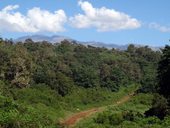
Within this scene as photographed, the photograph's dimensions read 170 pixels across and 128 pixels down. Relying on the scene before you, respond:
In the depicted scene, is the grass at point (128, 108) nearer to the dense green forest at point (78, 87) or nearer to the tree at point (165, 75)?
the dense green forest at point (78, 87)

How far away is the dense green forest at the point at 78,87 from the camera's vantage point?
3778 centimetres

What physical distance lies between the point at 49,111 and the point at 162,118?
1372 cm

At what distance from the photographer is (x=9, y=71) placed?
5691 centimetres

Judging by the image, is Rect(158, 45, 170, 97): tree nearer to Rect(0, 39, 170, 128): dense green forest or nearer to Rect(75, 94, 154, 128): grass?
Rect(0, 39, 170, 128): dense green forest

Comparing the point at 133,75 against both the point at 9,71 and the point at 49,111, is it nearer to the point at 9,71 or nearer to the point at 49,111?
the point at 9,71

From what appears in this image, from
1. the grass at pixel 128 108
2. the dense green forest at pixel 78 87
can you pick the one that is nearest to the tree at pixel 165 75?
the dense green forest at pixel 78 87

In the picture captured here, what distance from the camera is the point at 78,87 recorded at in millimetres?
65312

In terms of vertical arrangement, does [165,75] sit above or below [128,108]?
above

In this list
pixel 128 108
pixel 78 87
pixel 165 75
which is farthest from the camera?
pixel 78 87

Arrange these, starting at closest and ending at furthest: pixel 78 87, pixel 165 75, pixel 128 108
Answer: pixel 165 75 < pixel 128 108 < pixel 78 87

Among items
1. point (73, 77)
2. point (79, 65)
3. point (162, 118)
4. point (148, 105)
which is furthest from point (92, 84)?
point (162, 118)

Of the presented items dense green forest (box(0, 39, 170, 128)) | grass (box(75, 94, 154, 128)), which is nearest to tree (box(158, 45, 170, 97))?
dense green forest (box(0, 39, 170, 128))

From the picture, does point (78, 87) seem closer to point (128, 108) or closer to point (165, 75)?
point (128, 108)

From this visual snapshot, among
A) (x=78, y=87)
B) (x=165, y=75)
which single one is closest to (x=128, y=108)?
(x=165, y=75)
